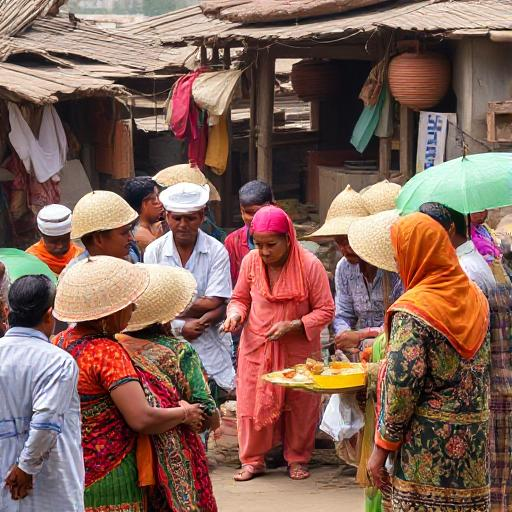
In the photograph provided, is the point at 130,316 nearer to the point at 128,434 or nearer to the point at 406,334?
the point at 128,434

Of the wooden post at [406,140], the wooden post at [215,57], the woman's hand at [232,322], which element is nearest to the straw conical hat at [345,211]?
the woman's hand at [232,322]

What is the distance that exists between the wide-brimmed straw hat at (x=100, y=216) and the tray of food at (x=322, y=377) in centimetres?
125

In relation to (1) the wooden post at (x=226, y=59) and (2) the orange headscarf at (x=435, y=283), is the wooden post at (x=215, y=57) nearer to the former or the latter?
(1) the wooden post at (x=226, y=59)

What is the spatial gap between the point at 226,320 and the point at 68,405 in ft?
9.89

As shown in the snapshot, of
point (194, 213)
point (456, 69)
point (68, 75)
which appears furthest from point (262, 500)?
point (68, 75)

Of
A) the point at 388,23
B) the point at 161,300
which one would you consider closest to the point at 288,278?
the point at 161,300

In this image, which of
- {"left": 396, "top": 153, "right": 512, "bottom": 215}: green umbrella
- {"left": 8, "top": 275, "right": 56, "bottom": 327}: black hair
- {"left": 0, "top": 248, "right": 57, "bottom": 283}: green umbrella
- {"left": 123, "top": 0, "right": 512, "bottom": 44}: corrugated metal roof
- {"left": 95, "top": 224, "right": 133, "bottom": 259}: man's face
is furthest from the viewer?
{"left": 123, "top": 0, "right": 512, "bottom": 44}: corrugated metal roof

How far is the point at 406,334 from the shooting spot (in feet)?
15.5

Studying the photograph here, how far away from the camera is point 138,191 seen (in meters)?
8.27

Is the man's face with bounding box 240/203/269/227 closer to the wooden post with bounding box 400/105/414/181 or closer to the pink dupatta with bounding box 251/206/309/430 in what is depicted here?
the pink dupatta with bounding box 251/206/309/430

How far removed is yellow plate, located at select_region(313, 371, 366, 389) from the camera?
249 inches

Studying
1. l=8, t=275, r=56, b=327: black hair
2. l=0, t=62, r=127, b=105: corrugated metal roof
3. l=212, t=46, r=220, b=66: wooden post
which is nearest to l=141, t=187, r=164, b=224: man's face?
l=8, t=275, r=56, b=327: black hair

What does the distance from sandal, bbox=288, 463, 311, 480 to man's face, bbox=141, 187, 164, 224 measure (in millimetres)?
1891

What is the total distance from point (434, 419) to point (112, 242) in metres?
2.40
